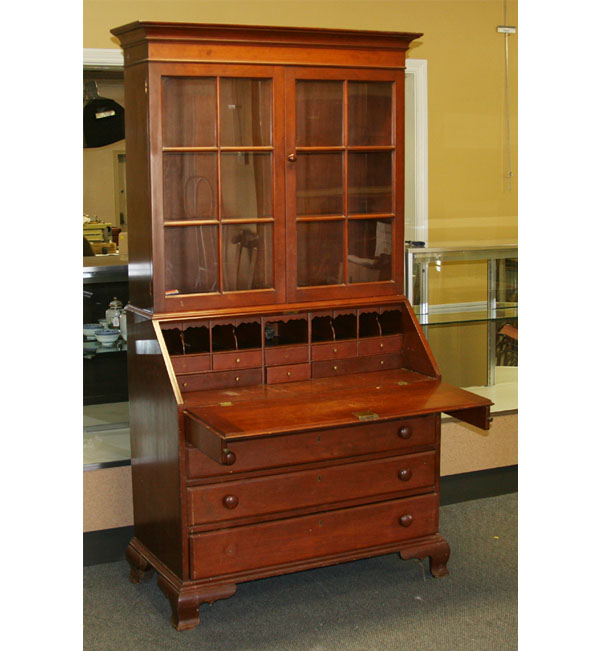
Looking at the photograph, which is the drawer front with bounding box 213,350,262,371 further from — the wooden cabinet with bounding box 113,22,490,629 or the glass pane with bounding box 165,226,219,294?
the glass pane with bounding box 165,226,219,294

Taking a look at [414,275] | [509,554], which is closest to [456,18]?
[414,275]

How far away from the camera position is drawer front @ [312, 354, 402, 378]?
3.19m

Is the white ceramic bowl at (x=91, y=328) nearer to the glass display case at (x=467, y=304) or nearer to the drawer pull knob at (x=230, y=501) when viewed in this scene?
the drawer pull knob at (x=230, y=501)

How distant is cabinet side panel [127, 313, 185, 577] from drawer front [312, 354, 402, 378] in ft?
2.05

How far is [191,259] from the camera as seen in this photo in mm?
2986

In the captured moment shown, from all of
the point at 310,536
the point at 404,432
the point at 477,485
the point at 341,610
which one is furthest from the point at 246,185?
the point at 477,485

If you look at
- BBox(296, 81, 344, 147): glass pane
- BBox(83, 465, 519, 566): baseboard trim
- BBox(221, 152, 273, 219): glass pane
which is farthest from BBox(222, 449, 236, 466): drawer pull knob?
BBox(83, 465, 519, 566): baseboard trim

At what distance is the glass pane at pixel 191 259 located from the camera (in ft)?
9.71

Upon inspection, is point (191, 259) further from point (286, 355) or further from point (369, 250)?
point (369, 250)

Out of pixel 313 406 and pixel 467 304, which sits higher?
pixel 467 304

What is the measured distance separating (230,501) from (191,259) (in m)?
0.87

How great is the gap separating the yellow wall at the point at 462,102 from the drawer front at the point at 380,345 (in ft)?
2.69

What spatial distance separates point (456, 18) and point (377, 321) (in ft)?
5.17
